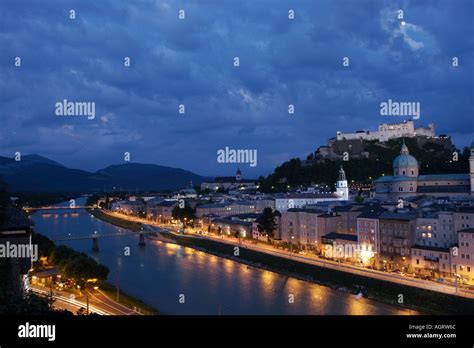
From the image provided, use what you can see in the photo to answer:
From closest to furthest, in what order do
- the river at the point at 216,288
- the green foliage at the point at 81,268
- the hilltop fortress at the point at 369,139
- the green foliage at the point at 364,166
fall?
the river at the point at 216,288 < the green foliage at the point at 81,268 < the green foliage at the point at 364,166 < the hilltop fortress at the point at 369,139

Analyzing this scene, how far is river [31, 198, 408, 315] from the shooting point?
809 centimetres

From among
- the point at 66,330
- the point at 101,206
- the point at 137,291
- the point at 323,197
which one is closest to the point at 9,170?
the point at 101,206

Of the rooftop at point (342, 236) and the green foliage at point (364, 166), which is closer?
the rooftop at point (342, 236)

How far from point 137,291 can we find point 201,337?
8547 mm

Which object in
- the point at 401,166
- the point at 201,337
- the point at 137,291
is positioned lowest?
the point at 137,291

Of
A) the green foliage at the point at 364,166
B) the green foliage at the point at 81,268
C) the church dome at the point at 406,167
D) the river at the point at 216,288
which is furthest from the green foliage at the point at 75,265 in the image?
the green foliage at the point at 364,166

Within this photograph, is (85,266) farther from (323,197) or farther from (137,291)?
(323,197)

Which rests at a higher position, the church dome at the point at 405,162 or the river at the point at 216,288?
the church dome at the point at 405,162

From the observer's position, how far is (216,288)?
968cm

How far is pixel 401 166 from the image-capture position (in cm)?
1994

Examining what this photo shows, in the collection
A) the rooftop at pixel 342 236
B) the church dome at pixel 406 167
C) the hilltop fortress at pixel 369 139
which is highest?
the hilltop fortress at pixel 369 139

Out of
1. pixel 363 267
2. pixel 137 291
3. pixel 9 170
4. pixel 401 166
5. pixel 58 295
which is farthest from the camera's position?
pixel 9 170

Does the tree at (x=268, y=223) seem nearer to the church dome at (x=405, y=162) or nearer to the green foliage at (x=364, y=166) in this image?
the church dome at (x=405, y=162)

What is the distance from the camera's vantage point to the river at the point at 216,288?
8.09 meters
